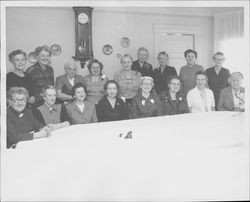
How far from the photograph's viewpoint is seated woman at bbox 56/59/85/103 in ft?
3.97

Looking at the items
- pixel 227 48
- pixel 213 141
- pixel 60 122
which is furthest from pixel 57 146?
pixel 227 48

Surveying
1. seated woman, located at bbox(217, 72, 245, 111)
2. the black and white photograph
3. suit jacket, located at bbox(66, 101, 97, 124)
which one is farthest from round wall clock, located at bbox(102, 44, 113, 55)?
seated woman, located at bbox(217, 72, 245, 111)

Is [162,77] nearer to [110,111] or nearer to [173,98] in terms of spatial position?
[173,98]

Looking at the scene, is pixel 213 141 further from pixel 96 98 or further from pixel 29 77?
pixel 29 77

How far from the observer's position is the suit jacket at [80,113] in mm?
1229

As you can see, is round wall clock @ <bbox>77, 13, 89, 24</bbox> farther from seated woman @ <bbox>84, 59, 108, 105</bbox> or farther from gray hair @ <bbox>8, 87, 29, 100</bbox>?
gray hair @ <bbox>8, 87, 29, 100</bbox>

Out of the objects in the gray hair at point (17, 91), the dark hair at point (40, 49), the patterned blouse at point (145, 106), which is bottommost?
the patterned blouse at point (145, 106)

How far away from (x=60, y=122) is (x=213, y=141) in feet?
1.98

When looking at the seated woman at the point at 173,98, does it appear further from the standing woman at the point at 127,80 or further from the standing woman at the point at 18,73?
the standing woman at the point at 18,73

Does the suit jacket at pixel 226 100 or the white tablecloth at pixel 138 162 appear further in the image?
the suit jacket at pixel 226 100

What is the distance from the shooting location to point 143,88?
1.27 meters

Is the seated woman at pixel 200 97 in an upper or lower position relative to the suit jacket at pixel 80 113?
upper

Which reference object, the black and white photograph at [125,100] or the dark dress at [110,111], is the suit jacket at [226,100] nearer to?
the black and white photograph at [125,100]

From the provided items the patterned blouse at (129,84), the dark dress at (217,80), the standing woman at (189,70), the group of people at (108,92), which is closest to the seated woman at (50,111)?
the group of people at (108,92)
